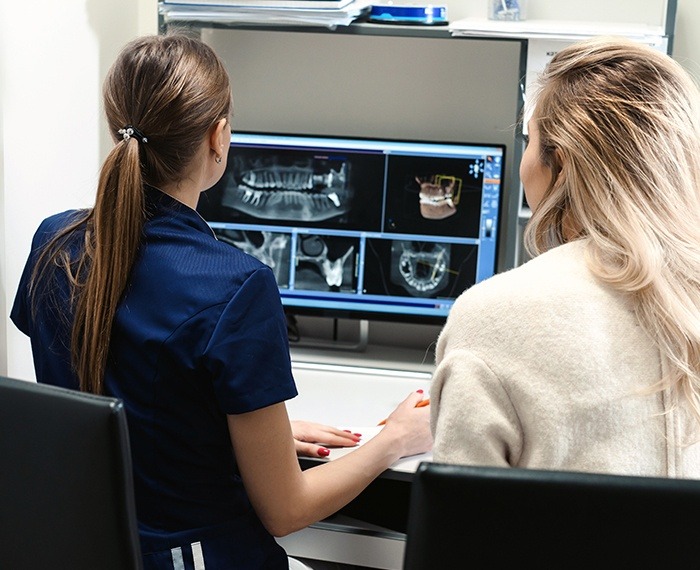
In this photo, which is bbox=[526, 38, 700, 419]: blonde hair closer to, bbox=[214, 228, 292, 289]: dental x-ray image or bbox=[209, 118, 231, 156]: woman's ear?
bbox=[209, 118, 231, 156]: woman's ear

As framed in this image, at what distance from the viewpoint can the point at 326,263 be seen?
2193 millimetres

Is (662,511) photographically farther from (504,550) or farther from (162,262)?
(162,262)

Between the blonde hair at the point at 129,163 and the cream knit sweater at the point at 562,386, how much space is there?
0.45 meters

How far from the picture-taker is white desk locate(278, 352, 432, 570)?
1575 millimetres

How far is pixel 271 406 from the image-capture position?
1.18 m

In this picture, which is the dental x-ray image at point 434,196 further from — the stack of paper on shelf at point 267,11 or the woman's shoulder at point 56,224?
the woman's shoulder at point 56,224

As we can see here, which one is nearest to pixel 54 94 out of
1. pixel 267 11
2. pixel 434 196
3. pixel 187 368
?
pixel 267 11

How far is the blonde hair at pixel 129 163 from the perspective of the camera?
120cm

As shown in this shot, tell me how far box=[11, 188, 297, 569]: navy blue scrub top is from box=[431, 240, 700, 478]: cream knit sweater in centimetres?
27

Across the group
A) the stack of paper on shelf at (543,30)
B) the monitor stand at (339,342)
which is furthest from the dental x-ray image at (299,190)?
the stack of paper on shelf at (543,30)

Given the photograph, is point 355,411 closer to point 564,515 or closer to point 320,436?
point 320,436

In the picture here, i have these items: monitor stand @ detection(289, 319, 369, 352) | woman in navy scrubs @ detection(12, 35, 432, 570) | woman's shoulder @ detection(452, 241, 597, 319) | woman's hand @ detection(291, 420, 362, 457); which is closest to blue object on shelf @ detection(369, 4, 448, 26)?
monitor stand @ detection(289, 319, 369, 352)

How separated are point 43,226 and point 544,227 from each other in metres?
0.70

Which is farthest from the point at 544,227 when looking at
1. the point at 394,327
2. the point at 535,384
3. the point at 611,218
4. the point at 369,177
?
the point at 394,327
